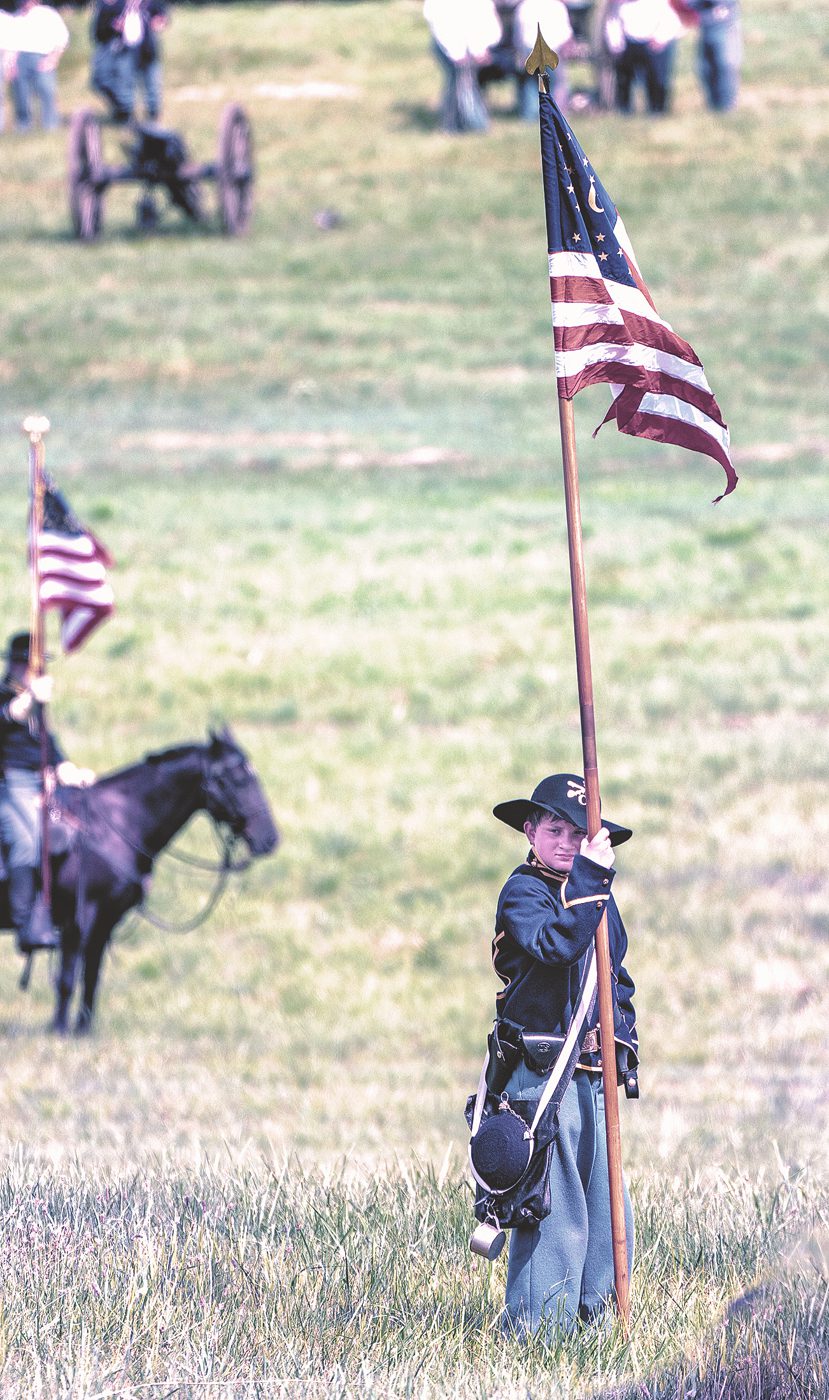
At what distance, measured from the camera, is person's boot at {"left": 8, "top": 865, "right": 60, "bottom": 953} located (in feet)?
43.9

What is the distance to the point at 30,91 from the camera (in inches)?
1752

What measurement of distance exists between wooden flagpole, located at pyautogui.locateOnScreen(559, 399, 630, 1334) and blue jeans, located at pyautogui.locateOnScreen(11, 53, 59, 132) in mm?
37843

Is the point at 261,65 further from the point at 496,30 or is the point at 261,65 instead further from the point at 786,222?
the point at 786,222

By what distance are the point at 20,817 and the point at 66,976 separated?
3.79 feet

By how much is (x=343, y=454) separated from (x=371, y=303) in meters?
7.31

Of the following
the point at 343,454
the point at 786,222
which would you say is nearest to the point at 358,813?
the point at 343,454

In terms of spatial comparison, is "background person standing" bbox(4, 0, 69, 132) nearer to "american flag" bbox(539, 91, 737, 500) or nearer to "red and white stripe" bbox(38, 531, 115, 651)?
"red and white stripe" bbox(38, 531, 115, 651)

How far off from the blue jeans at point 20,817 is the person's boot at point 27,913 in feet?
0.24

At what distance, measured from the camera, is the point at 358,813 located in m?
17.6

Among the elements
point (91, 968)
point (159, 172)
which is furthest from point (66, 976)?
point (159, 172)

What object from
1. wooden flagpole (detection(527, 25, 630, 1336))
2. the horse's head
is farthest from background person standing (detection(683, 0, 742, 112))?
wooden flagpole (detection(527, 25, 630, 1336))

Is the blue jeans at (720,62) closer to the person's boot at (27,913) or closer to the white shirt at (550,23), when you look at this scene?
the white shirt at (550,23)

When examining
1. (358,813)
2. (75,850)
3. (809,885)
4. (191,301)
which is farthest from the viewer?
(191,301)

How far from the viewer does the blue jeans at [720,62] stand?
39.1 metres
